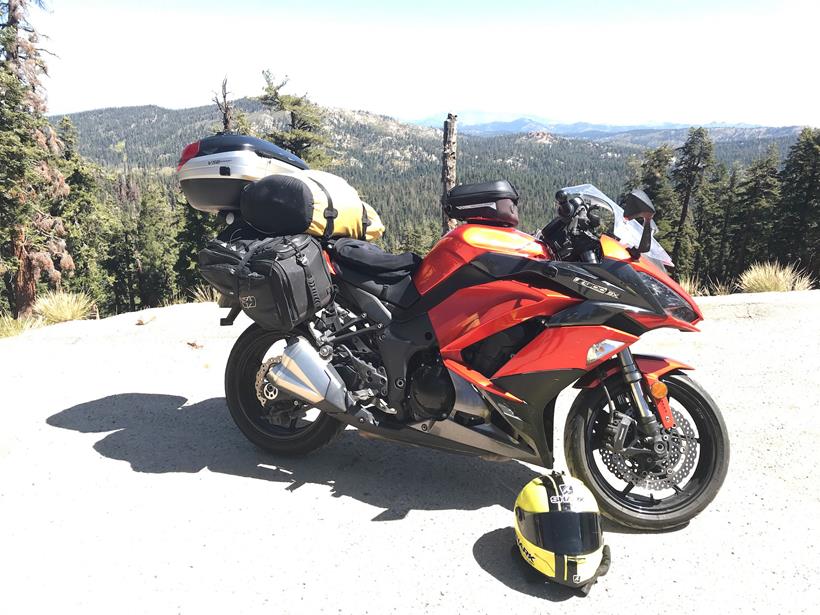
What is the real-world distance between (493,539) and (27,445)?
3.73 meters

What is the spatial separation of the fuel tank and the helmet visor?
1.42m

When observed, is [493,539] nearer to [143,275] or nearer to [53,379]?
[53,379]

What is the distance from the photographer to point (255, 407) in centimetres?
421

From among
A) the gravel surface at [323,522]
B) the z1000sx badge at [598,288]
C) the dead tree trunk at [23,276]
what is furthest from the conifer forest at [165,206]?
the z1000sx badge at [598,288]

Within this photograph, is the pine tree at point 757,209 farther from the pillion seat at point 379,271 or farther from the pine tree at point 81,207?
the pine tree at point 81,207

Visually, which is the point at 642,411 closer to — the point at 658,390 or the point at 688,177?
the point at 658,390

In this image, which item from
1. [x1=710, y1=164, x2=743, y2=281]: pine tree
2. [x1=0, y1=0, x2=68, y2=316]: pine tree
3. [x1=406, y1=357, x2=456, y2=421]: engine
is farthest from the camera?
[x1=710, y1=164, x2=743, y2=281]: pine tree

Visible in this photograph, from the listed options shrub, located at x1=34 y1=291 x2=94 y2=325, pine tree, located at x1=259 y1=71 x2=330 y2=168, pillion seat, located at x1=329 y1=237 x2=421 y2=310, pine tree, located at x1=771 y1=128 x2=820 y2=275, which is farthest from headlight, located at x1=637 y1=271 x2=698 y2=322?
pine tree, located at x1=771 y1=128 x2=820 y2=275

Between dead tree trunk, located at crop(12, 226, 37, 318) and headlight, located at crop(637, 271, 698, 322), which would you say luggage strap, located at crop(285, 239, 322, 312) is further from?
dead tree trunk, located at crop(12, 226, 37, 318)

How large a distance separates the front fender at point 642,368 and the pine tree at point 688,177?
34074mm

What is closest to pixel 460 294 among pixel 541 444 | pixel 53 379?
pixel 541 444

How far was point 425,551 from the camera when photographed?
10.0ft

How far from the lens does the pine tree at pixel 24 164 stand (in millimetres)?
17156

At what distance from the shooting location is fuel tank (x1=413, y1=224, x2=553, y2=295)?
3191mm
